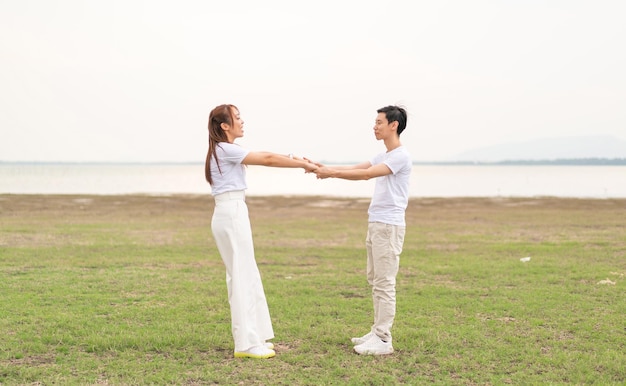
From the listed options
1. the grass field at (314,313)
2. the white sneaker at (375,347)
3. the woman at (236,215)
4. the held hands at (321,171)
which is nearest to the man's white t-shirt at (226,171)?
the woman at (236,215)

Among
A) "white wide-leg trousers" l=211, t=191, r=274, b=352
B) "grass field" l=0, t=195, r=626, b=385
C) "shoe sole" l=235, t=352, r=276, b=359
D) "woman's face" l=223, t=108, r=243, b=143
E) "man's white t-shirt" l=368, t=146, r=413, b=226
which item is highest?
"woman's face" l=223, t=108, r=243, b=143

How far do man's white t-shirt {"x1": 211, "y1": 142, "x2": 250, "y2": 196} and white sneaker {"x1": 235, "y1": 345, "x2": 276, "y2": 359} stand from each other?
1.82 m

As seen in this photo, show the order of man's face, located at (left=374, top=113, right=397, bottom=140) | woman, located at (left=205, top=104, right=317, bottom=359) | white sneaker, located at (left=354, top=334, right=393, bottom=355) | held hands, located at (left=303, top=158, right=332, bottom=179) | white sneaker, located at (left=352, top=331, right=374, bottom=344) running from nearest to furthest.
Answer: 1. woman, located at (left=205, top=104, right=317, bottom=359)
2. man's face, located at (left=374, top=113, right=397, bottom=140)
3. white sneaker, located at (left=354, top=334, right=393, bottom=355)
4. white sneaker, located at (left=352, top=331, right=374, bottom=344)
5. held hands, located at (left=303, top=158, right=332, bottom=179)

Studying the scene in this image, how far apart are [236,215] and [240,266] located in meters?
0.58

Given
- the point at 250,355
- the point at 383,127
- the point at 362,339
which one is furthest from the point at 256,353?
the point at 383,127

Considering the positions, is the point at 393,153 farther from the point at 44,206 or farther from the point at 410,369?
the point at 44,206

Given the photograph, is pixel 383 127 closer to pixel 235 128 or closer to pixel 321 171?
pixel 321 171

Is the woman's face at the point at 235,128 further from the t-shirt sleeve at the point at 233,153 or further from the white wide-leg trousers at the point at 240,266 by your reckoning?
→ the white wide-leg trousers at the point at 240,266

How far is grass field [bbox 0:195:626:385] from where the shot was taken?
600cm

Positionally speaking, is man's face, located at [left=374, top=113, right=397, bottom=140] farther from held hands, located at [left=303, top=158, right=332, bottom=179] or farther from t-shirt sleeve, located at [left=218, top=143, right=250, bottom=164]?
t-shirt sleeve, located at [left=218, top=143, right=250, bottom=164]

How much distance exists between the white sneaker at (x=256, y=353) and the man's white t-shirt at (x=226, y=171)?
1824mm

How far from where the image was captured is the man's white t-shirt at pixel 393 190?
6.29 meters

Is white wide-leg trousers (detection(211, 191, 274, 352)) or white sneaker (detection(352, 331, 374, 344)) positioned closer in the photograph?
white wide-leg trousers (detection(211, 191, 274, 352))

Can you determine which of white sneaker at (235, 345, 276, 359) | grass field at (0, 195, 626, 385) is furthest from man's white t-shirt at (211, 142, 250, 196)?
grass field at (0, 195, 626, 385)
